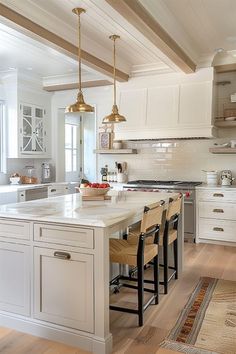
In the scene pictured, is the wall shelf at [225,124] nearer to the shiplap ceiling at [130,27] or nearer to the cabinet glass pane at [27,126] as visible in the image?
the shiplap ceiling at [130,27]

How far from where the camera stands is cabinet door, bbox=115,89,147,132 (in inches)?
214

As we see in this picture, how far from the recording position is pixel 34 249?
2.38 metres

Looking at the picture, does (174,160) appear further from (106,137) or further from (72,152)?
(72,152)

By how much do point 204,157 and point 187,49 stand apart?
1.82 m

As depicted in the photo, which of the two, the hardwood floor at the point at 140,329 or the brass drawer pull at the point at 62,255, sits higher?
the brass drawer pull at the point at 62,255

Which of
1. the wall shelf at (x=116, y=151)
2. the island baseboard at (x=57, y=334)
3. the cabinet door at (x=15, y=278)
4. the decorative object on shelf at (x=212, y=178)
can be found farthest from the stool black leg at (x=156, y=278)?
the wall shelf at (x=116, y=151)

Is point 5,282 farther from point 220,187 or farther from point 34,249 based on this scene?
point 220,187

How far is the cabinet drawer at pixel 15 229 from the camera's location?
2403mm

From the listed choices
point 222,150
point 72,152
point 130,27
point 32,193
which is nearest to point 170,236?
point 130,27

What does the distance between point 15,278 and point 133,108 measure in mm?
3713

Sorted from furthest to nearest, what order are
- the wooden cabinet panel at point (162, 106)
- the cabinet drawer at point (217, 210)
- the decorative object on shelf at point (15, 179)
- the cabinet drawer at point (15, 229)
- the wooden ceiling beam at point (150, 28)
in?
1. the decorative object on shelf at point (15, 179)
2. the wooden cabinet panel at point (162, 106)
3. the cabinet drawer at point (217, 210)
4. the wooden ceiling beam at point (150, 28)
5. the cabinet drawer at point (15, 229)

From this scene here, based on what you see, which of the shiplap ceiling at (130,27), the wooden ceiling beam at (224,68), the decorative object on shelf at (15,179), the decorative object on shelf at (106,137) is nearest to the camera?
the shiplap ceiling at (130,27)

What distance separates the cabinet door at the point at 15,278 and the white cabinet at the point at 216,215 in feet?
10.3

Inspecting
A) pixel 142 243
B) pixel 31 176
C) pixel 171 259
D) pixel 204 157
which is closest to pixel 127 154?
pixel 204 157
